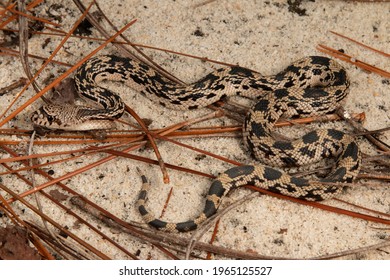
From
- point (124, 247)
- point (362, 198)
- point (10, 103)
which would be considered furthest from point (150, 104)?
point (362, 198)

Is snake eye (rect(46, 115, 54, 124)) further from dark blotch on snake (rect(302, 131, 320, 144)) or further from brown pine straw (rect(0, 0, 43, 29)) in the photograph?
dark blotch on snake (rect(302, 131, 320, 144))

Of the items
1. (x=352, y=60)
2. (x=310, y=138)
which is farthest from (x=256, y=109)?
(x=352, y=60)

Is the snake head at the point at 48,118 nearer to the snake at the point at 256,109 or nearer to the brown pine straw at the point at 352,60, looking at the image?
the snake at the point at 256,109

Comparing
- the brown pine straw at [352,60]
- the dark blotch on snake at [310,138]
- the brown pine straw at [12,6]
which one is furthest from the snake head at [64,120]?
the brown pine straw at [352,60]

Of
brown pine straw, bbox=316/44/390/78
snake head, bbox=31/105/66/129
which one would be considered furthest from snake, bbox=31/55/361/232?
brown pine straw, bbox=316/44/390/78

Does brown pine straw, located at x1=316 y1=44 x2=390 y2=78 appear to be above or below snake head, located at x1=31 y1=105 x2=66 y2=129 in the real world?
below

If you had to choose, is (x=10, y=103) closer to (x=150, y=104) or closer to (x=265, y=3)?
(x=150, y=104)
